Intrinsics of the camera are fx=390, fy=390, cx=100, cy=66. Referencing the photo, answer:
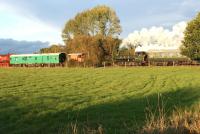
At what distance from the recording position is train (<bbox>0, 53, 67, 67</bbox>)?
8531 centimetres

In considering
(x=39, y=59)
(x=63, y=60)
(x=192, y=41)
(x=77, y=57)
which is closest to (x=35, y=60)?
(x=39, y=59)

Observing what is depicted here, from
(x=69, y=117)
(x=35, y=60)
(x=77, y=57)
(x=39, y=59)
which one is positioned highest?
(x=77, y=57)

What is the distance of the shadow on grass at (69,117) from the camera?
1215 cm

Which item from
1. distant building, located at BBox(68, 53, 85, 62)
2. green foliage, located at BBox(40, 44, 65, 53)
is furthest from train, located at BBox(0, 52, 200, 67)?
green foliage, located at BBox(40, 44, 65, 53)

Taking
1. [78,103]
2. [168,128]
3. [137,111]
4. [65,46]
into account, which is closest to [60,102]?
[78,103]

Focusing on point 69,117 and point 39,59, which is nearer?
point 69,117

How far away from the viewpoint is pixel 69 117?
46.9 feet

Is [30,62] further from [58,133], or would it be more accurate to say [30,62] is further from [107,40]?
[58,133]

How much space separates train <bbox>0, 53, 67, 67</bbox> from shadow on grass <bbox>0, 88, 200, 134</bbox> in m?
67.2

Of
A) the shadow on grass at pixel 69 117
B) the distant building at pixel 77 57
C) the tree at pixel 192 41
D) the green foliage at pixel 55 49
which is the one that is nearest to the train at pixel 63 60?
the distant building at pixel 77 57

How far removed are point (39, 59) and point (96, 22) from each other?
1776cm

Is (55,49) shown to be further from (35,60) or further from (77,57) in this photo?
(77,57)

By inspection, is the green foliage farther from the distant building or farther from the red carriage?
the distant building

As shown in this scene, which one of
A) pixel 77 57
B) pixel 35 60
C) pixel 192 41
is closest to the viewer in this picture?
pixel 192 41
